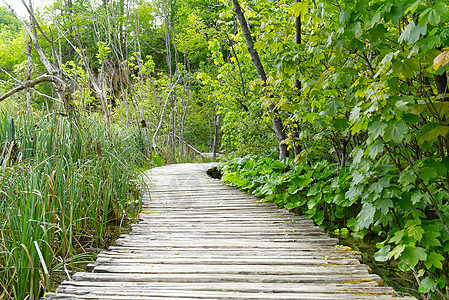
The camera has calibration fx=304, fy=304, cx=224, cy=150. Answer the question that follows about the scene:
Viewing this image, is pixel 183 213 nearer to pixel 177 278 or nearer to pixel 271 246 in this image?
pixel 271 246

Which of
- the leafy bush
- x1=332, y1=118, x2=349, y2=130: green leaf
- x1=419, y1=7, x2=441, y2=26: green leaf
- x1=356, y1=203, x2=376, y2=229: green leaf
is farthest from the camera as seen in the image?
x1=332, y1=118, x2=349, y2=130: green leaf

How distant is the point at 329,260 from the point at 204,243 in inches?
38.5

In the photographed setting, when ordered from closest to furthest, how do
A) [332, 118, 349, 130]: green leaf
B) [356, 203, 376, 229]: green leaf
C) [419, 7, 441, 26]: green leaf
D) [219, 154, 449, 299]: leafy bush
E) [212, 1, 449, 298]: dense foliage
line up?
[419, 7, 441, 26]: green leaf → [212, 1, 449, 298]: dense foliage → [219, 154, 449, 299]: leafy bush → [356, 203, 376, 229]: green leaf → [332, 118, 349, 130]: green leaf

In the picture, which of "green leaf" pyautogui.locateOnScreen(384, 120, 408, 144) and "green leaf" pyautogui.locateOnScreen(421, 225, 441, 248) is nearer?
"green leaf" pyautogui.locateOnScreen(384, 120, 408, 144)

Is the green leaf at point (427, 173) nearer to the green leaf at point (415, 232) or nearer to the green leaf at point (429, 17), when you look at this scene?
the green leaf at point (415, 232)

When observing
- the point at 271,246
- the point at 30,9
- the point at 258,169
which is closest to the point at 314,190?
the point at 271,246

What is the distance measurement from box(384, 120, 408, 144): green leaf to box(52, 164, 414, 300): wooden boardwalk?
0.85 meters

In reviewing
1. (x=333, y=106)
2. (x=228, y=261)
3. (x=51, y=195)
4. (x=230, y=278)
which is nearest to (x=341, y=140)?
(x=333, y=106)

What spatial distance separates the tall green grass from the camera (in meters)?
1.82

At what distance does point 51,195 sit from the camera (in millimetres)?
2148

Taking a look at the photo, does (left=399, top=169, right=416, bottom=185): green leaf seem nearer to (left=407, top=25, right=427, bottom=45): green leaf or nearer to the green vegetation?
the green vegetation

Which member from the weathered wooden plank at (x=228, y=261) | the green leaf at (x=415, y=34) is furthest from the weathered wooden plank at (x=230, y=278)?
the green leaf at (x=415, y=34)

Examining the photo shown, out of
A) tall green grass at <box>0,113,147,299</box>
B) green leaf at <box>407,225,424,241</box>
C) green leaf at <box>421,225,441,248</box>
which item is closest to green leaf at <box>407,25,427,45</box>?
green leaf at <box>407,225,424,241</box>

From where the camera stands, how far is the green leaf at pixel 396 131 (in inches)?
61.3
